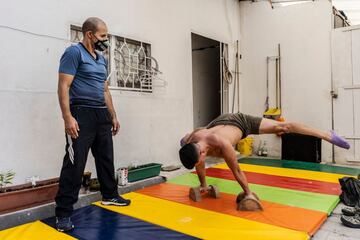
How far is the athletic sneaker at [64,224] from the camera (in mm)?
2363

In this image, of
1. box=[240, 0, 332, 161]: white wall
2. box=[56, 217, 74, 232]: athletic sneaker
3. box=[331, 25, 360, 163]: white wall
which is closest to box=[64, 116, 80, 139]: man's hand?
box=[56, 217, 74, 232]: athletic sneaker

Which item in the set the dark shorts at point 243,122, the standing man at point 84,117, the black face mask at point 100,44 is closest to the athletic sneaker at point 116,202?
the standing man at point 84,117

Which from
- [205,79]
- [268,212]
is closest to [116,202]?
[268,212]

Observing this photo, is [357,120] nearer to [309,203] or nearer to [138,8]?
[309,203]

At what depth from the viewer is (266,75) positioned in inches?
249

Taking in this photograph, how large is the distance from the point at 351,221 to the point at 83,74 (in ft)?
8.58

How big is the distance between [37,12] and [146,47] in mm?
1639

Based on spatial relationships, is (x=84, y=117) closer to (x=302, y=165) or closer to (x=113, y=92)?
(x=113, y=92)

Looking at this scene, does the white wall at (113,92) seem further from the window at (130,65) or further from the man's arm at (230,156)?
the man's arm at (230,156)

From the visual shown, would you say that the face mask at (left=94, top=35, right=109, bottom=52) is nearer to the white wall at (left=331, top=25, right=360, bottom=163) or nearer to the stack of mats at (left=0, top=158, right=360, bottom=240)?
the stack of mats at (left=0, top=158, right=360, bottom=240)

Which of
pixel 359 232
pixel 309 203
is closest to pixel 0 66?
pixel 309 203

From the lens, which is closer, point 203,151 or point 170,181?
point 203,151

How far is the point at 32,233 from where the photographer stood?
7.65ft

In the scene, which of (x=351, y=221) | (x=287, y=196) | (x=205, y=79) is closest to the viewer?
(x=351, y=221)
